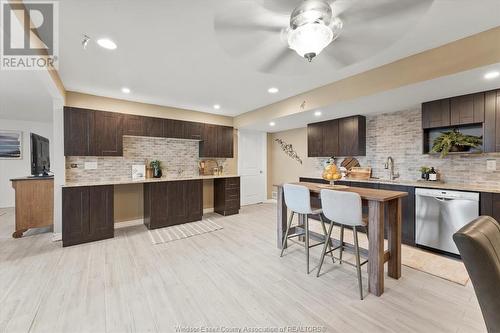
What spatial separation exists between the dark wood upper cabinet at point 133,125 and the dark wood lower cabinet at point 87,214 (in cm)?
117

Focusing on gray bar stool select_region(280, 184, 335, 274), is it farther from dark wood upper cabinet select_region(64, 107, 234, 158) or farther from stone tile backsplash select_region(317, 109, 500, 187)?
dark wood upper cabinet select_region(64, 107, 234, 158)

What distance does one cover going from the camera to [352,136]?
167 inches

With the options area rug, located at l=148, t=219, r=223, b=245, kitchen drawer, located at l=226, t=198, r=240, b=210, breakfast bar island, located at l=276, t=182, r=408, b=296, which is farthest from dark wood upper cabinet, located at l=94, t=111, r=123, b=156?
breakfast bar island, located at l=276, t=182, r=408, b=296

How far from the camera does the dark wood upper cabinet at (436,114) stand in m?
3.04

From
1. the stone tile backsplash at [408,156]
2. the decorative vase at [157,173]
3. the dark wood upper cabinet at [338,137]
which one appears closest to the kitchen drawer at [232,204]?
the decorative vase at [157,173]

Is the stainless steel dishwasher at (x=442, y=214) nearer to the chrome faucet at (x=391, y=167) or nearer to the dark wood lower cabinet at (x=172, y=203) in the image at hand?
the chrome faucet at (x=391, y=167)

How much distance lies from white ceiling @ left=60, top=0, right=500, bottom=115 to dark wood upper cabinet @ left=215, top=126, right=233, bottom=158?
1.40 m

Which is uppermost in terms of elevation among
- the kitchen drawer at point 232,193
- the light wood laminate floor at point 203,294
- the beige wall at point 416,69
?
the beige wall at point 416,69

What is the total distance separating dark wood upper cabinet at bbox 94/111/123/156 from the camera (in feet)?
12.5

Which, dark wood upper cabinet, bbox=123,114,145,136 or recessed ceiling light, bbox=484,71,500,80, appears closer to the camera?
recessed ceiling light, bbox=484,71,500,80

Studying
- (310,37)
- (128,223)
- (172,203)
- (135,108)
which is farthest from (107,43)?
(128,223)

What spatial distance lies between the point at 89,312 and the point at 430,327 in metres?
2.82

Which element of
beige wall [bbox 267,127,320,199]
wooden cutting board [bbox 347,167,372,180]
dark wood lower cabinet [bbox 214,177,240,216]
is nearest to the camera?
wooden cutting board [bbox 347,167,372,180]

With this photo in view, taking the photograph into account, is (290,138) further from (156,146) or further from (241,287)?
(241,287)
